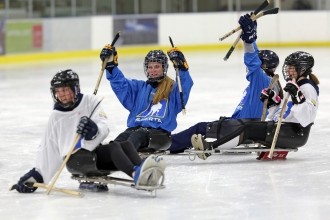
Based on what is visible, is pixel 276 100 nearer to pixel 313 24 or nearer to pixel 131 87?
pixel 131 87

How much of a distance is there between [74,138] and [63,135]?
0.07m

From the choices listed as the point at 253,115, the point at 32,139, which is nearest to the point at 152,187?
the point at 253,115

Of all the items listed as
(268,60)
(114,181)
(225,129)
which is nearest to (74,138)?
(114,181)

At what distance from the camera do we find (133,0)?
21.0m

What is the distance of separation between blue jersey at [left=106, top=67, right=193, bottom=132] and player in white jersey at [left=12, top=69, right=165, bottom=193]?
3.78ft

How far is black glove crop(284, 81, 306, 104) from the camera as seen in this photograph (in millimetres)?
6466

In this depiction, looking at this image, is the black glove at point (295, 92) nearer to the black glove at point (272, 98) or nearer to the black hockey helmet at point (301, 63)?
the black hockey helmet at point (301, 63)

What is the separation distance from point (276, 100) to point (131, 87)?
3.58ft

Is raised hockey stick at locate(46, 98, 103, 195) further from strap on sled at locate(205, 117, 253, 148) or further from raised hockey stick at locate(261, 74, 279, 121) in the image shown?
raised hockey stick at locate(261, 74, 279, 121)

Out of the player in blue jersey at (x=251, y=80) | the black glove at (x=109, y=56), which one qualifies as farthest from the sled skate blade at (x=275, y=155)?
the black glove at (x=109, y=56)

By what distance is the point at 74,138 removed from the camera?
17.9ft

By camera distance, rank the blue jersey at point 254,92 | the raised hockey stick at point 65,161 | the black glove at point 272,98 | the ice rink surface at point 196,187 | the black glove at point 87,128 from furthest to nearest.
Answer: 1. the blue jersey at point 254,92
2. the black glove at point 272,98
3. the raised hockey stick at point 65,161
4. the black glove at point 87,128
5. the ice rink surface at point 196,187

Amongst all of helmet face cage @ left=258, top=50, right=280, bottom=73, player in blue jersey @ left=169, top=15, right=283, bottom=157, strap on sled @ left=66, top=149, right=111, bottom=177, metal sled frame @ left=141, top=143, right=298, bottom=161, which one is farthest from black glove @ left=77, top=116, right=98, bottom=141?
helmet face cage @ left=258, top=50, right=280, bottom=73

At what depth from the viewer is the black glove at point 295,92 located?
647cm
